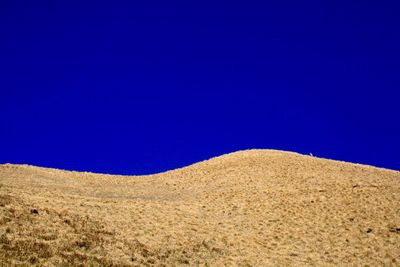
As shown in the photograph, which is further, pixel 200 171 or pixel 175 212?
pixel 200 171

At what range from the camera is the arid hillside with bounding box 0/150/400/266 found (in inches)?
854

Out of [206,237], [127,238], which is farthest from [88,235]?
[206,237]

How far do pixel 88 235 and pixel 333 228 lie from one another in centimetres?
1783

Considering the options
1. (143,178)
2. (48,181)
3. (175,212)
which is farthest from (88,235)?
(143,178)

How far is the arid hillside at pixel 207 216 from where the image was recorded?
21.7 metres

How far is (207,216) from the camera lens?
33438 mm

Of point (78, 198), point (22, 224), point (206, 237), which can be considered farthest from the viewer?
point (78, 198)

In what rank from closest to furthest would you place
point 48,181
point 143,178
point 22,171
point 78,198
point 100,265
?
1. point 100,265
2. point 78,198
3. point 48,181
4. point 22,171
5. point 143,178

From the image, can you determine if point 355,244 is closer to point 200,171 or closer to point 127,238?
point 127,238

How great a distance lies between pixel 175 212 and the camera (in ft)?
107

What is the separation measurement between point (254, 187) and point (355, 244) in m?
13.1

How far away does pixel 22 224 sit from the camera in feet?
71.2

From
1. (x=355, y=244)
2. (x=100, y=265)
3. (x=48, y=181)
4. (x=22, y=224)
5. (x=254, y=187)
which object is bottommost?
(x=100, y=265)

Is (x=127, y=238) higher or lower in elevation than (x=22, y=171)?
lower
